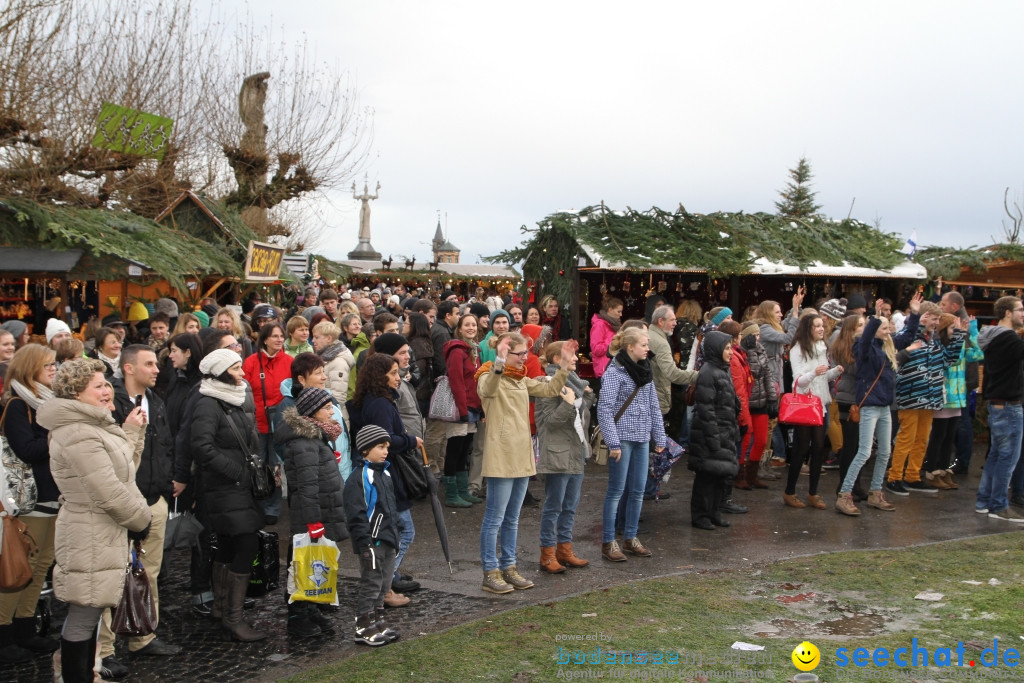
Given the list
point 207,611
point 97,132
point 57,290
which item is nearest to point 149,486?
point 207,611

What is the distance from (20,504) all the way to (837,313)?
352 inches

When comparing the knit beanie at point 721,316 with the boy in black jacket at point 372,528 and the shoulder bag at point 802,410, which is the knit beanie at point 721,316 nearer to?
the shoulder bag at point 802,410

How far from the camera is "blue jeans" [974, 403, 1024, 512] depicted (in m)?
7.98

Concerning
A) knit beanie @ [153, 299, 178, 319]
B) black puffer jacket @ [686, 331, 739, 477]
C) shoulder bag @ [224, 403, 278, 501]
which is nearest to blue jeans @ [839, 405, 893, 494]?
black puffer jacket @ [686, 331, 739, 477]

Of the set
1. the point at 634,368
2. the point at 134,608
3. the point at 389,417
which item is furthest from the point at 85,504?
the point at 634,368

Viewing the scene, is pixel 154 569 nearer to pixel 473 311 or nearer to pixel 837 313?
pixel 473 311

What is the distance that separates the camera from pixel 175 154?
1830 centimetres

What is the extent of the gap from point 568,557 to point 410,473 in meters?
1.72

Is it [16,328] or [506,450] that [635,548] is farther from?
[16,328]

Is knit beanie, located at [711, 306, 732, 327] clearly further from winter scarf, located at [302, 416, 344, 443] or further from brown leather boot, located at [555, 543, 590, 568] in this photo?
winter scarf, located at [302, 416, 344, 443]

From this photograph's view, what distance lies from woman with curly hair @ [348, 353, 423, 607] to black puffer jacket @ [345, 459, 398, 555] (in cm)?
16

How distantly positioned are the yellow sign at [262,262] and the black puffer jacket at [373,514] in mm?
10333

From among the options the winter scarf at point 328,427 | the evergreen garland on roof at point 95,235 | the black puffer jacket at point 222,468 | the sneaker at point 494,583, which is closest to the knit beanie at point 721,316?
the sneaker at point 494,583

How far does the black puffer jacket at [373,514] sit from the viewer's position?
5.20 meters
